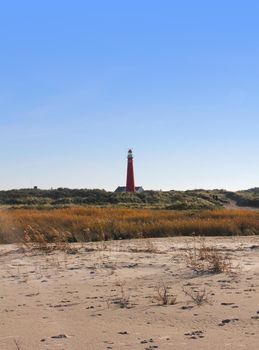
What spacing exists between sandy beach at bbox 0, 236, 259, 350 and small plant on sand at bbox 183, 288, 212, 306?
0.02 m

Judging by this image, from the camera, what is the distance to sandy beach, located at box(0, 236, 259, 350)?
18.9 feet

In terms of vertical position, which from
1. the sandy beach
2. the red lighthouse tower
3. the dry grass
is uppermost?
the red lighthouse tower

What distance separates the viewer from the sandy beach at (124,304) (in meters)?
5.76

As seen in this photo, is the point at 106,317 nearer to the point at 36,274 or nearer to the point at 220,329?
the point at 220,329

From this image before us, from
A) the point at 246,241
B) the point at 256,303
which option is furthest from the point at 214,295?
the point at 246,241

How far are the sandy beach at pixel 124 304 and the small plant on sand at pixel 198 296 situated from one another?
0.02 m

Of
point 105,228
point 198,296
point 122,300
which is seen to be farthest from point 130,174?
point 198,296

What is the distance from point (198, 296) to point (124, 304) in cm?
100

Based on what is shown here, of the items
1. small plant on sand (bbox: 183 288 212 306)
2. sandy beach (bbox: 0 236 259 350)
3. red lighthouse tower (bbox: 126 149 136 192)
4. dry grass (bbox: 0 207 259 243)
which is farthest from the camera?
red lighthouse tower (bbox: 126 149 136 192)

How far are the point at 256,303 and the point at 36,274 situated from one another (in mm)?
4615

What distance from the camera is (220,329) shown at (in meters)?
6.06

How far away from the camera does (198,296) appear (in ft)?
24.6

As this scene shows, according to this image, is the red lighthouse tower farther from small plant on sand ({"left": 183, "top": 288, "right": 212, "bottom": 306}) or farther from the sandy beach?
small plant on sand ({"left": 183, "top": 288, "right": 212, "bottom": 306})

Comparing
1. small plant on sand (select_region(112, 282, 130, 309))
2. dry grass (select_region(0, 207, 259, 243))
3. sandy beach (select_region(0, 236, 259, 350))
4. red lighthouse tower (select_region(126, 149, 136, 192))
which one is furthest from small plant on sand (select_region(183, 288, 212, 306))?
red lighthouse tower (select_region(126, 149, 136, 192))
